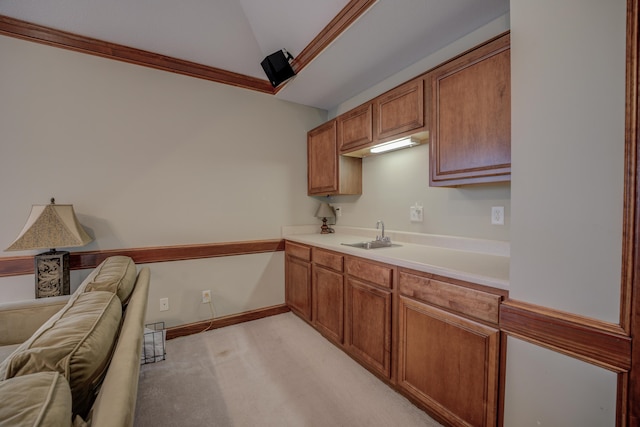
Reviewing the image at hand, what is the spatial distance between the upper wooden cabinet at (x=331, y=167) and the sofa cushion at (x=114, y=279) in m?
1.86

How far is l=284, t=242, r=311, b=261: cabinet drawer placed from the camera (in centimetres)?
260

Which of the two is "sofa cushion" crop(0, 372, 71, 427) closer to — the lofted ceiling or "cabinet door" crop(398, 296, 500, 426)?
"cabinet door" crop(398, 296, 500, 426)

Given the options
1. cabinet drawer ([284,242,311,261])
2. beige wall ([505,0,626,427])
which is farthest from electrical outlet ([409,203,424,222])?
beige wall ([505,0,626,427])

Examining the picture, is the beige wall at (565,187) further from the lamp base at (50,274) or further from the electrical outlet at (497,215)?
the lamp base at (50,274)

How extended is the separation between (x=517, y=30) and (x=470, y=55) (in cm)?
47

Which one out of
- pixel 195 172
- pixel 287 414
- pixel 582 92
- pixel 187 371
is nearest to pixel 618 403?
pixel 582 92

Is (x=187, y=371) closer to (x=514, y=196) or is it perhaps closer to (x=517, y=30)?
(x=514, y=196)

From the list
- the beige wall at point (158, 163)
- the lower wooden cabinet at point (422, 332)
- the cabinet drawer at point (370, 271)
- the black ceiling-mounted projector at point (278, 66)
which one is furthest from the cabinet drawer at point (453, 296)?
the black ceiling-mounted projector at point (278, 66)

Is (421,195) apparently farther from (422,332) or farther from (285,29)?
(285,29)

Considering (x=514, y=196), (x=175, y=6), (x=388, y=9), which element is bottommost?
(x=514, y=196)

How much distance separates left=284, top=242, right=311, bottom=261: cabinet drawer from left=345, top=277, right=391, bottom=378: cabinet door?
0.63m

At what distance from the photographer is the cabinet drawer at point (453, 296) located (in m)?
1.20

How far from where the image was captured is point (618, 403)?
2.83ft

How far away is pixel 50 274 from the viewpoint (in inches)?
73.5
